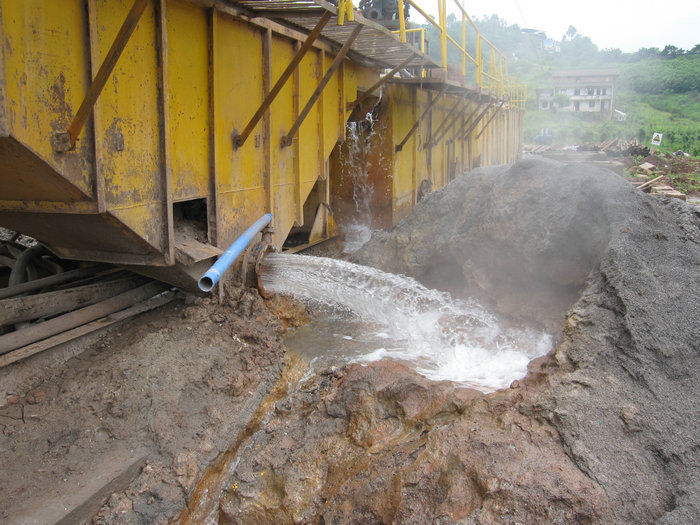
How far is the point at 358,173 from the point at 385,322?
451 cm

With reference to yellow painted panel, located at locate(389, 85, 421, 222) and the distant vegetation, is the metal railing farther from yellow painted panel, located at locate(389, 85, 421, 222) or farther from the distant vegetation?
the distant vegetation

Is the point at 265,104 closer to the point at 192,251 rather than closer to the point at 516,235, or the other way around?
the point at 192,251

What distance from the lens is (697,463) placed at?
2.89 meters

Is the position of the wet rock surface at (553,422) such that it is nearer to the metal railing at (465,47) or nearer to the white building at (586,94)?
the metal railing at (465,47)

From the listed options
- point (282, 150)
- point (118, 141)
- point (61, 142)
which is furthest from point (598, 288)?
point (61, 142)

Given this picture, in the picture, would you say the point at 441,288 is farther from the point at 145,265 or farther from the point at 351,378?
the point at 145,265

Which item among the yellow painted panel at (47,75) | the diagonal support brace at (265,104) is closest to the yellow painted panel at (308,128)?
the diagonal support brace at (265,104)

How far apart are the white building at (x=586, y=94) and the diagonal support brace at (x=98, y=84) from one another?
192ft

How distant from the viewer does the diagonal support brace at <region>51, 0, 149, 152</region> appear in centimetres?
321

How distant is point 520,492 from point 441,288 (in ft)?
13.0

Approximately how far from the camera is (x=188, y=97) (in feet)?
15.2

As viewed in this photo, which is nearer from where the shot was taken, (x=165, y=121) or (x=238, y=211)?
(x=165, y=121)

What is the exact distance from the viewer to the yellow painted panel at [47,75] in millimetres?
2986

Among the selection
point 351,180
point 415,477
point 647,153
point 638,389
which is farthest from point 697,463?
point 647,153
